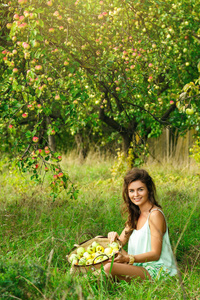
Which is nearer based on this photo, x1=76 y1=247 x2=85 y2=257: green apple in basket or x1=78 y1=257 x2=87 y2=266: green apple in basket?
x1=78 y1=257 x2=87 y2=266: green apple in basket

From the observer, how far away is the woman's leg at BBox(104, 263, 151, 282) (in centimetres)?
258

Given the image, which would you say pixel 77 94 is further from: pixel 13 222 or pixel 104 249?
pixel 13 222

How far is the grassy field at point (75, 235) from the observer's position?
6.77 ft

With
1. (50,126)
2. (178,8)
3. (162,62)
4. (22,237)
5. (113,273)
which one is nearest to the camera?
(113,273)

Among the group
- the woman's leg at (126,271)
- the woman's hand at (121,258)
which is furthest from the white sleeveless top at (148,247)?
the woman's hand at (121,258)

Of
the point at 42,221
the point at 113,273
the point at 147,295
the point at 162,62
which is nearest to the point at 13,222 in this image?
the point at 42,221

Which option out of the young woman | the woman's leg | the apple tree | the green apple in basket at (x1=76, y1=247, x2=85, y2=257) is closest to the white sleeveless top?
the young woman

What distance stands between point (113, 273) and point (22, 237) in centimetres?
135

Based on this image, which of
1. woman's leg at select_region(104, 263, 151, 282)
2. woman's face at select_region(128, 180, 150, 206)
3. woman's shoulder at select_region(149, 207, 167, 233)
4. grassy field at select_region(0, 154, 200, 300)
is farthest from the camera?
woman's face at select_region(128, 180, 150, 206)

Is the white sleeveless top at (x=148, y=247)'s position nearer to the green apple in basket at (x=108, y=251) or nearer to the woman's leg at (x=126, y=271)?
the woman's leg at (x=126, y=271)

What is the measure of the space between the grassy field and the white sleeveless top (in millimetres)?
126

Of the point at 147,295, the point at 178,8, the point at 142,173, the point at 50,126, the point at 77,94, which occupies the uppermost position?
the point at 178,8

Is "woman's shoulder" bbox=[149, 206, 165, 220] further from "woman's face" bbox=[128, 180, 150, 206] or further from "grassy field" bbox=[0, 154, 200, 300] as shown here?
"grassy field" bbox=[0, 154, 200, 300]

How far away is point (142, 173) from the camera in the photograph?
3020mm
